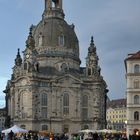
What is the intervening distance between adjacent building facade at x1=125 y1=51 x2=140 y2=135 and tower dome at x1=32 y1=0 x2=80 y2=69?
1176 inches

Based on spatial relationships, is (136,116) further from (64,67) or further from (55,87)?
(64,67)

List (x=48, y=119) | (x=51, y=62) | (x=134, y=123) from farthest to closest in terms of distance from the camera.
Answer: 1. (x=51, y=62)
2. (x=48, y=119)
3. (x=134, y=123)

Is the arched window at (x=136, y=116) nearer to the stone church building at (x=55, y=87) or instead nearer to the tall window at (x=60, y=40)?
the stone church building at (x=55, y=87)

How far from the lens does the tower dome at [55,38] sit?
112 meters

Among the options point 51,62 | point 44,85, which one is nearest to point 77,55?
point 51,62

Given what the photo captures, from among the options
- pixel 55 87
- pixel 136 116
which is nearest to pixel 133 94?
pixel 136 116

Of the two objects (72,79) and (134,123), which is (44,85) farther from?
(134,123)

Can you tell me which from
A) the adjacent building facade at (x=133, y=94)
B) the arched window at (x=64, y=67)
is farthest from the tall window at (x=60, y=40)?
the adjacent building facade at (x=133, y=94)

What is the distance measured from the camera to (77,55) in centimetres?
11625

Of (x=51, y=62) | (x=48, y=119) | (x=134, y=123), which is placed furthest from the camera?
(x=51, y=62)

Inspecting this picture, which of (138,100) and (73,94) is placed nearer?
(138,100)

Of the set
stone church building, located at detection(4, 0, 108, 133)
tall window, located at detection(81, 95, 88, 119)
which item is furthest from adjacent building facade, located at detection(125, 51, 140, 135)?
tall window, located at detection(81, 95, 88, 119)

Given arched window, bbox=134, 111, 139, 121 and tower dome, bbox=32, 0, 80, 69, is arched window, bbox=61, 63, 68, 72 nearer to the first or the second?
tower dome, bbox=32, 0, 80, 69

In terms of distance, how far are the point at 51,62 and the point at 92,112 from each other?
1398 centimetres
